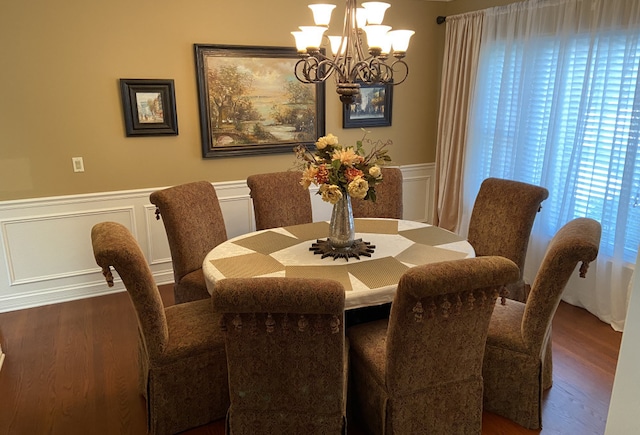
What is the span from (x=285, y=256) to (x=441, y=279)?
1.13m

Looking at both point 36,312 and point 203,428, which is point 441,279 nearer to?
point 203,428

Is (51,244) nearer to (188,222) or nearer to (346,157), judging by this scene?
(188,222)

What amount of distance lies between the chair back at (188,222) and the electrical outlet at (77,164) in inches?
43.7

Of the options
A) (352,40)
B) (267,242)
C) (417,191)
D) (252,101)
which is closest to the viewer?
(352,40)

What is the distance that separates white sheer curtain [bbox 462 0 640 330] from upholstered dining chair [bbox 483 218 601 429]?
1243 mm

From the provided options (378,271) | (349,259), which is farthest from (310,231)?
(378,271)

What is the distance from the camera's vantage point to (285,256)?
2.57m

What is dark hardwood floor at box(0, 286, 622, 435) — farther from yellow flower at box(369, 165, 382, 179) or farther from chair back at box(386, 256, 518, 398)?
yellow flower at box(369, 165, 382, 179)

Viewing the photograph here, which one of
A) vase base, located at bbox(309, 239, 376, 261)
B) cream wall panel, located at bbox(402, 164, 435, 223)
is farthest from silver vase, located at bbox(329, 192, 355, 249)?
cream wall panel, located at bbox(402, 164, 435, 223)

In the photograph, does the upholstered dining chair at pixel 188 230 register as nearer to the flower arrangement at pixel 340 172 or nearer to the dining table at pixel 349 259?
the dining table at pixel 349 259

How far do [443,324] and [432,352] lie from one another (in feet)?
0.48

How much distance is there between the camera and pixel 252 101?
4.00 metres

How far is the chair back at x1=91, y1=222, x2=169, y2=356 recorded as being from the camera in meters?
1.91

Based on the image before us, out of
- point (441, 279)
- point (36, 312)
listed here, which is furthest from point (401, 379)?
point (36, 312)
